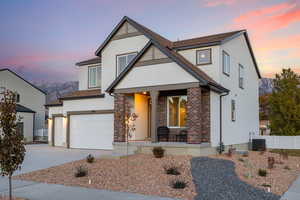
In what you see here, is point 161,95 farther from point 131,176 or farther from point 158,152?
point 131,176

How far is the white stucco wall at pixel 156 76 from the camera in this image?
14.9 m

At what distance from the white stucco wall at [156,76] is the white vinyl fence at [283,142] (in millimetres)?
11812

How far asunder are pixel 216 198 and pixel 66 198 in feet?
13.3

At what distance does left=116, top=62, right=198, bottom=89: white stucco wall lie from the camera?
Answer: 48.9 feet

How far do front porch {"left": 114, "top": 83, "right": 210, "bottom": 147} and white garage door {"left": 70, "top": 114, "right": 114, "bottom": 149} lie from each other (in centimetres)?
243

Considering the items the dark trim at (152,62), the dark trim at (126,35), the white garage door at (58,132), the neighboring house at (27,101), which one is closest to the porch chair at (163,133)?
the dark trim at (152,62)

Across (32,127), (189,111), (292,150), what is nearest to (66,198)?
(189,111)

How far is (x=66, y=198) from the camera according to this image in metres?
7.67

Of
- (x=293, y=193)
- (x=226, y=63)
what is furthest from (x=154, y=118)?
(x=293, y=193)

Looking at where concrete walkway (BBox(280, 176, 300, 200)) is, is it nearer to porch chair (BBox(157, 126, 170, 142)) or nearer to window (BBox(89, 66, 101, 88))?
porch chair (BBox(157, 126, 170, 142))

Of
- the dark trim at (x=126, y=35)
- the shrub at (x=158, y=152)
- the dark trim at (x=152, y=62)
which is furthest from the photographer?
the dark trim at (x=126, y=35)

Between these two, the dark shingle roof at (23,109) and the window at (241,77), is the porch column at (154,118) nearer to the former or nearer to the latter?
the window at (241,77)

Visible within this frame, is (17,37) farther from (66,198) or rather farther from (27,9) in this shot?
(66,198)

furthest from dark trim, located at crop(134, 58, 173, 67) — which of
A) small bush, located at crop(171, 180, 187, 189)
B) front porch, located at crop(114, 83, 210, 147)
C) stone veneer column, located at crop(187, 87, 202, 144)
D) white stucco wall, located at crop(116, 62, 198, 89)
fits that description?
small bush, located at crop(171, 180, 187, 189)
